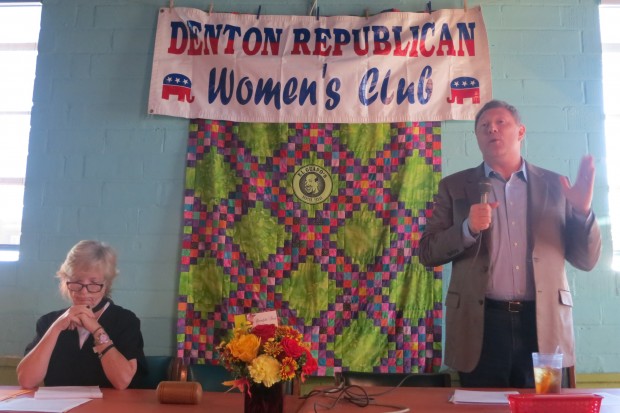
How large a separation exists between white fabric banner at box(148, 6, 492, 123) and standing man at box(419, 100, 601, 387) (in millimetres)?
731

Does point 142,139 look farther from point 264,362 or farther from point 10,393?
point 264,362

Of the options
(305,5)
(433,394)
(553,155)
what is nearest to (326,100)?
(305,5)

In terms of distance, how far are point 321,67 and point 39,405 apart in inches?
88.3

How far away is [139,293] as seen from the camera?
10.3 ft

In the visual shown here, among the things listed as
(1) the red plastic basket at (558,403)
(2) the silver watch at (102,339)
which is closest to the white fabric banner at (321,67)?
(2) the silver watch at (102,339)

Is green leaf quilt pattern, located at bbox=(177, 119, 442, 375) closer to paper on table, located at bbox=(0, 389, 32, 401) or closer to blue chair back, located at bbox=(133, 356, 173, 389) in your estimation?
blue chair back, located at bbox=(133, 356, 173, 389)

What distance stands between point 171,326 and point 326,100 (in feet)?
4.78

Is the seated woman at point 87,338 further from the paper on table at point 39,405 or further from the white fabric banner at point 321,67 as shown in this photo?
the white fabric banner at point 321,67

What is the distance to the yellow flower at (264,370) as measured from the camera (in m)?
1.47

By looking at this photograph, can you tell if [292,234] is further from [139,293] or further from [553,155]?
[553,155]

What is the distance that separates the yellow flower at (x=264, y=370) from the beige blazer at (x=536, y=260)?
3.53 ft

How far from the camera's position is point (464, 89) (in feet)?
10.5

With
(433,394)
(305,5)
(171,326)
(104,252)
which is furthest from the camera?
(305,5)

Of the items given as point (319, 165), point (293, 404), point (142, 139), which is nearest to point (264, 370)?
point (293, 404)
